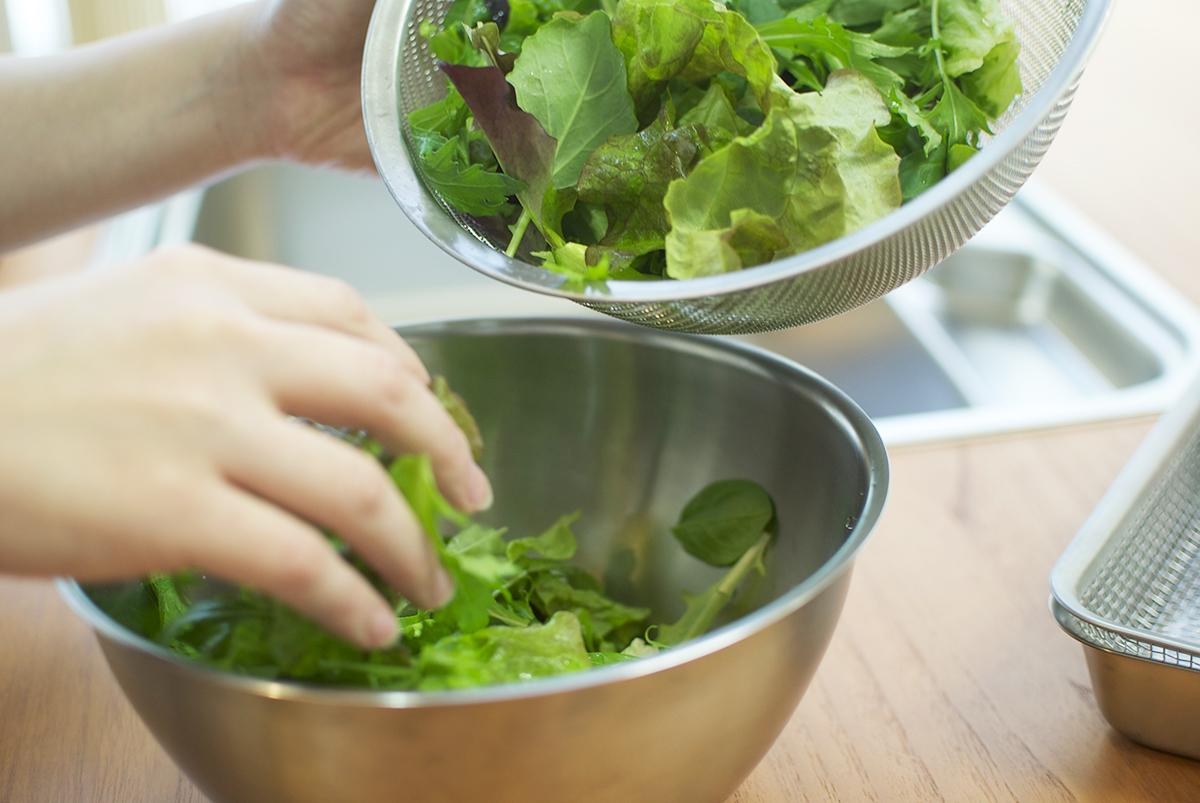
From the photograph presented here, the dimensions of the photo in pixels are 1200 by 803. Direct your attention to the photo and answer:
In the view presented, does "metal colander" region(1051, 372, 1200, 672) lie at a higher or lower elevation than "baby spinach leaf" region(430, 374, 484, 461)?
lower

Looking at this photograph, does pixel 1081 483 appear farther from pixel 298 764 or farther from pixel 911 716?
pixel 298 764

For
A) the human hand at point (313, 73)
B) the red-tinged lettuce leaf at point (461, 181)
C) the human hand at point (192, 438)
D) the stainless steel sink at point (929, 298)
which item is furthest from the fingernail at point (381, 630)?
the stainless steel sink at point (929, 298)

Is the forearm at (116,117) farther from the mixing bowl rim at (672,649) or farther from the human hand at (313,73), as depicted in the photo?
the mixing bowl rim at (672,649)

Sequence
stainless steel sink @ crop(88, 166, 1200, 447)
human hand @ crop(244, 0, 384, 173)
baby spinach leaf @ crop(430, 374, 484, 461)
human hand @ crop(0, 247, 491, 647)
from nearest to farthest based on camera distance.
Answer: human hand @ crop(0, 247, 491, 647), baby spinach leaf @ crop(430, 374, 484, 461), human hand @ crop(244, 0, 384, 173), stainless steel sink @ crop(88, 166, 1200, 447)

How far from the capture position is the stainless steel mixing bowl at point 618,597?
0.29 m

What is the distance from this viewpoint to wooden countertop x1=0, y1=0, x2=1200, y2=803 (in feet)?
1.46

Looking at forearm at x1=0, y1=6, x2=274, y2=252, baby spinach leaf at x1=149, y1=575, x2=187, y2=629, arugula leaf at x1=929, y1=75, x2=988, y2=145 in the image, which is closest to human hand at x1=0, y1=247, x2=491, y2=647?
baby spinach leaf at x1=149, y1=575, x2=187, y2=629

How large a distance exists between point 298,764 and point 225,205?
1.07m

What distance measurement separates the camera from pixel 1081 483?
0.66m

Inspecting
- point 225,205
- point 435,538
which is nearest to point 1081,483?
point 435,538

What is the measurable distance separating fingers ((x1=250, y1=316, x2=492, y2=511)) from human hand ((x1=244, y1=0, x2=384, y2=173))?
47cm

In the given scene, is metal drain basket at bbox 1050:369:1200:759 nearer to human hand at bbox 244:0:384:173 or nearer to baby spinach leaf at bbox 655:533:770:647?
baby spinach leaf at bbox 655:533:770:647

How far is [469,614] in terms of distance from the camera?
38 centimetres

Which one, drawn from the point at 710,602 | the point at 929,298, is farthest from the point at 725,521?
the point at 929,298
